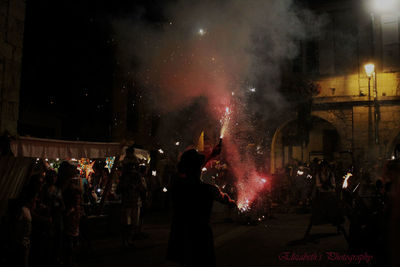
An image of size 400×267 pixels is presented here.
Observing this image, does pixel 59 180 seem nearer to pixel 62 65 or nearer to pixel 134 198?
pixel 134 198

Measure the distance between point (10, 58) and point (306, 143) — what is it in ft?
43.6

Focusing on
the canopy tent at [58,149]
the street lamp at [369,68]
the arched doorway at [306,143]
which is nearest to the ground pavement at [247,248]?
the canopy tent at [58,149]

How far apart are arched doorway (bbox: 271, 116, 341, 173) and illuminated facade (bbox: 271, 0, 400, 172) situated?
133 centimetres

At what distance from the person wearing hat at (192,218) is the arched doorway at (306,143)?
13.7 metres

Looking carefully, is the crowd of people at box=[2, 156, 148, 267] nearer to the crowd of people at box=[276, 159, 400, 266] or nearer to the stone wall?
the stone wall

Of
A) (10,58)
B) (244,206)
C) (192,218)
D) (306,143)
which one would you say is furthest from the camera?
(306,143)

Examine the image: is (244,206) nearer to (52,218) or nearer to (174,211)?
(52,218)

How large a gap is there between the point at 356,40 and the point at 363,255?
12.7m

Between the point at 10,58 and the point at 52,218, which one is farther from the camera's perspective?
the point at 10,58

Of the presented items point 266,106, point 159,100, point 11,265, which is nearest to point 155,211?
point 159,100

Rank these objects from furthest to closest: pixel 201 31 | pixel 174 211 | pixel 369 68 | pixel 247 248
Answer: pixel 369 68, pixel 201 31, pixel 247 248, pixel 174 211

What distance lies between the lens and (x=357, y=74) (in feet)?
47.8

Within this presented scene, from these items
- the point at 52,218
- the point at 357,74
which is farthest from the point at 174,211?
the point at 357,74

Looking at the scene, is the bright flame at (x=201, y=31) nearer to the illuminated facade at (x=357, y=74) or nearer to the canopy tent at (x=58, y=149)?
the canopy tent at (x=58, y=149)
